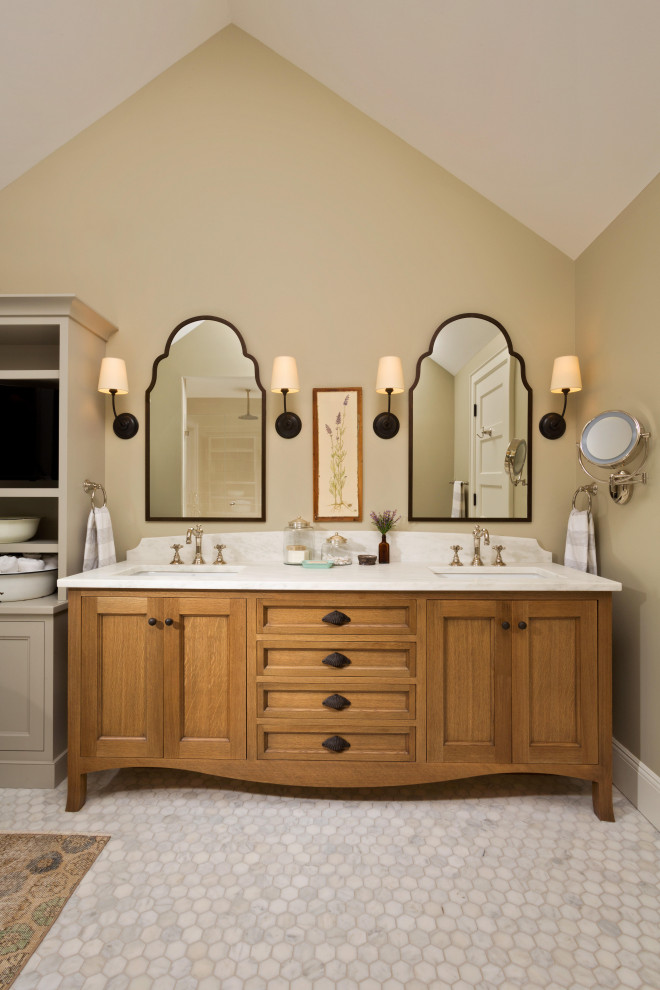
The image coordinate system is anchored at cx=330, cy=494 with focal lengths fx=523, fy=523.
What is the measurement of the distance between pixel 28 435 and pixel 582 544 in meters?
2.59

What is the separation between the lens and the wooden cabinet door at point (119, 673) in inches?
79.8

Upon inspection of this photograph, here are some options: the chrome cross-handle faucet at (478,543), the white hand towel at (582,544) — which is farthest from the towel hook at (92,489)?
the white hand towel at (582,544)

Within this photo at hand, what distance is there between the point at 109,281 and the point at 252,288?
0.74 m

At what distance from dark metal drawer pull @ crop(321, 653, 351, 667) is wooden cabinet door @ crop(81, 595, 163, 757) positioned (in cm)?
65

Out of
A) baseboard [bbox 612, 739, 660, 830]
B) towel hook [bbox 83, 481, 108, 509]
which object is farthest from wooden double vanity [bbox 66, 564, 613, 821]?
towel hook [bbox 83, 481, 108, 509]

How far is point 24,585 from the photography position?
2.28 meters

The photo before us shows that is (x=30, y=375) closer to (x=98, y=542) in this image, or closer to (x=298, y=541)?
(x=98, y=542)

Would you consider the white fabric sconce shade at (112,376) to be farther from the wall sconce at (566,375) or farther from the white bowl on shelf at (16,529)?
the wall sconce at (566,375)

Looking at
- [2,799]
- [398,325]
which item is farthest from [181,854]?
[398,325]

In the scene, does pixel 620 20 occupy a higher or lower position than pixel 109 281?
higher

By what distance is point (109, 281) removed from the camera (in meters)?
2.68

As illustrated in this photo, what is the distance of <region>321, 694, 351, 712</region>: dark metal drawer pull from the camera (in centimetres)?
199

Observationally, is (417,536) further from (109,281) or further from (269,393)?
(109,281)

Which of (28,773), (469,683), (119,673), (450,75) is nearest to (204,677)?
(119,673)
